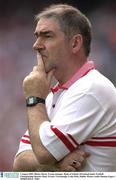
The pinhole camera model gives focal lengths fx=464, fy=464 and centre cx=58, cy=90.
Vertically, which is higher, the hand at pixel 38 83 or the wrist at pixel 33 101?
the hand at pixel 38 83

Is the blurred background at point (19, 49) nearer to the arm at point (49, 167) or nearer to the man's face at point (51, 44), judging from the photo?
the man's face at point (51, 44)

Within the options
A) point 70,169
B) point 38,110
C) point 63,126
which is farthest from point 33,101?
point 70,169

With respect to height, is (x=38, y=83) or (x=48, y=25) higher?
(x=48, y=25)

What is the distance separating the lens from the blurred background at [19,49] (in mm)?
2564

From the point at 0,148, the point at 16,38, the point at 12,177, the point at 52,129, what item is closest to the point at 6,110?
the point at 0,148

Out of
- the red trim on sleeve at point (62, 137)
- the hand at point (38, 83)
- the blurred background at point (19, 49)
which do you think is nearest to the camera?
the red trim on sleeve at point (62, 137)

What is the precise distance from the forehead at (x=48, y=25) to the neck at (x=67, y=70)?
0.44 ft

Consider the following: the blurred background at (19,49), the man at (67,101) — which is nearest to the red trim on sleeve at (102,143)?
the man at (67,101)

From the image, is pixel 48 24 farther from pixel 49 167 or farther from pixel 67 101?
pixel 49 167

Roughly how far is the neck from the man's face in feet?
0.06

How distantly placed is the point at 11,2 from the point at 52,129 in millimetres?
1444

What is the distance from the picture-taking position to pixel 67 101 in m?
1.50

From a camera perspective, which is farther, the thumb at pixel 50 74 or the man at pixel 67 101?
the thumb at pixel 50 74

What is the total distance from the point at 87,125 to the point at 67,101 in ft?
0.34
